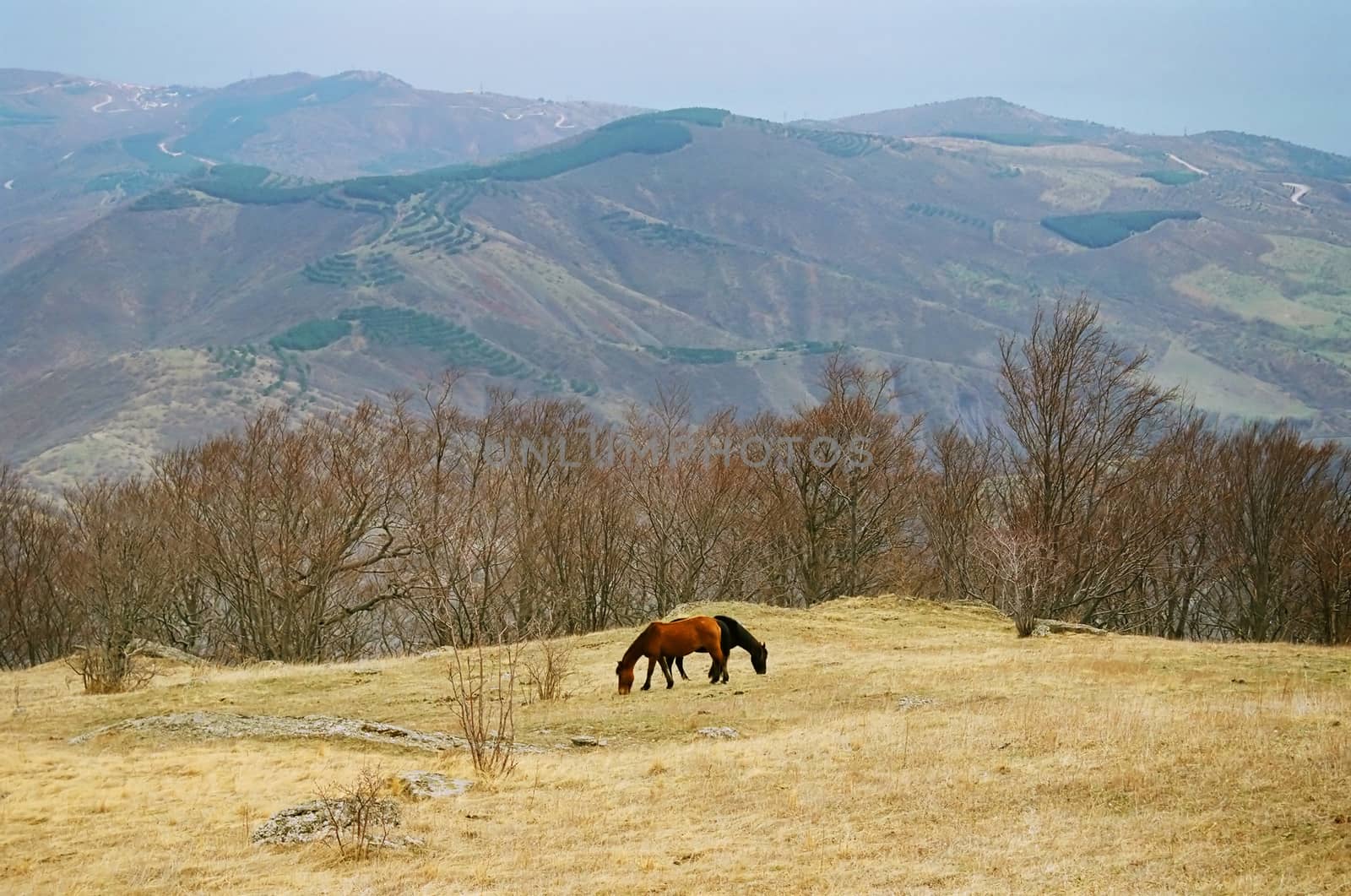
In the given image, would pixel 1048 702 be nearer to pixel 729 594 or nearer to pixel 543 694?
pixel 543 694

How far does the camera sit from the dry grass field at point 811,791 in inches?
426

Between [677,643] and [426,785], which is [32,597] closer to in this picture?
[677,643]

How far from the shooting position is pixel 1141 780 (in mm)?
12750

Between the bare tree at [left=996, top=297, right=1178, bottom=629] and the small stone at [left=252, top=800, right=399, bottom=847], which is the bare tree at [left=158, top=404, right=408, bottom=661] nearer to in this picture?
the bare tree at [left=996, top=297, right=1178, bottom=629]

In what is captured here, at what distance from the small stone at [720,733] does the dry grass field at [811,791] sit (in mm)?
161

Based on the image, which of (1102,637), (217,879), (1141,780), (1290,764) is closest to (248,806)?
(217,879)

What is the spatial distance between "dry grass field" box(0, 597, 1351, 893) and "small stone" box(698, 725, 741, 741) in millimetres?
161

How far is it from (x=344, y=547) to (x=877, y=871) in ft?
137

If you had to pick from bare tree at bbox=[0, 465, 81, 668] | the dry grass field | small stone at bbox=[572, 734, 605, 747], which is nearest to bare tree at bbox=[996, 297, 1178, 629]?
the dry grass field

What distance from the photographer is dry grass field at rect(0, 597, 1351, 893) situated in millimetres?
10812

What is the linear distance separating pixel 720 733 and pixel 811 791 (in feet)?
15.1

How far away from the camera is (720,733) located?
60.3 ft

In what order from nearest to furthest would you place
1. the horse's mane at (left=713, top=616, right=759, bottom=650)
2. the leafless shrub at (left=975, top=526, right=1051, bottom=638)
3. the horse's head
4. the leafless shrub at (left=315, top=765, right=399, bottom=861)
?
the leafless shrub at (left=315, top=765, right=399, bottom=861) < the horse's mane at (left=713, top=616, right=759, bottom=650) < the horse's head < the leafless shrub at (left=975, top=526, right=1051, bottom=638)

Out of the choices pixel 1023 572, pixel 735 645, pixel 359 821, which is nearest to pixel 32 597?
pixel 735 645
